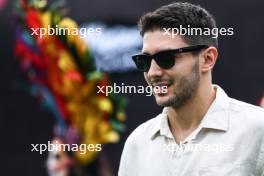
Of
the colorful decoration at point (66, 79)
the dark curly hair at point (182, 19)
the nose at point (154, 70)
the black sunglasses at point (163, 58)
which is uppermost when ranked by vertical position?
the dark curly hair at point (182, 19)

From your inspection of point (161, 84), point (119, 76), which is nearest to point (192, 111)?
point (161, 84)

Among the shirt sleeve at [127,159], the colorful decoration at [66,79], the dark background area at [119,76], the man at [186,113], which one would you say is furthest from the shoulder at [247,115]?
the colorful decoration at [66,79]

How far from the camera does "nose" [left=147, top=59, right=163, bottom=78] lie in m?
2.71

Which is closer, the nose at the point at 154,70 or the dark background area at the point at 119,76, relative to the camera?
the nose at the point at 154,70

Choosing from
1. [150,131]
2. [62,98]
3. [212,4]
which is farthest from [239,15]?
[150,131]

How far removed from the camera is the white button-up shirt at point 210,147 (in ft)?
8.34

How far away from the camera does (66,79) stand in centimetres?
583

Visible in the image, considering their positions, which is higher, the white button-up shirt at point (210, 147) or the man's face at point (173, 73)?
the man's face at point (173, 73)

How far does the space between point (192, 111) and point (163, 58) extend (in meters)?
0.23

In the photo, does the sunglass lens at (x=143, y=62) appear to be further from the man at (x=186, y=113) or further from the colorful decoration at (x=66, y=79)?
the colorful decoration at (x=66, y=79)

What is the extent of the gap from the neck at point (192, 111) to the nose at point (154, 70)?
0.15 meters

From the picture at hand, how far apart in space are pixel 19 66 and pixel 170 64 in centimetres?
346

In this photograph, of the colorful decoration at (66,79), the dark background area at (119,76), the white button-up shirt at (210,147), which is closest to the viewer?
the white button-up shirt at (210,147)

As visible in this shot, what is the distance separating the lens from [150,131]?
287cm
